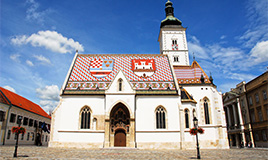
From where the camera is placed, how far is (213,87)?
101ft

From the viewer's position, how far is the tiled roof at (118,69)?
92.9 feet

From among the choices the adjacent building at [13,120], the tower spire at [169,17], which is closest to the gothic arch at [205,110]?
the tower spire at [169,17]

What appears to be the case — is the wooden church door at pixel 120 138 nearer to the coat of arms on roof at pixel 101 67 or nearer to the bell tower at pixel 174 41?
the coat of arms on roof at pixel 101 67

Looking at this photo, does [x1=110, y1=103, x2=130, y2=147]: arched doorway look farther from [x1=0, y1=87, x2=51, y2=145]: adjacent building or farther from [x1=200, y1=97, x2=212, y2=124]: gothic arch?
[x1=0, y1=87, x2=51, y2=145]: adjacent building

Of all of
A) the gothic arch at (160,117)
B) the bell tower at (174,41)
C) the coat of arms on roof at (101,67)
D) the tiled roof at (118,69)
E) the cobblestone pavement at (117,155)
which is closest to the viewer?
the cobblestone pavement at (117,155)

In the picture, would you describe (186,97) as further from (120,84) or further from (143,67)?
(120,84)

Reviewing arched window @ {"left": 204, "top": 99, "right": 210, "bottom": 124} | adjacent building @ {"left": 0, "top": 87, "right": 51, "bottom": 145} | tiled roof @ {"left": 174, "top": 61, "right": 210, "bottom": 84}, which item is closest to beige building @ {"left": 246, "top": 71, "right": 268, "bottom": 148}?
tiled roof @ {"left": 174, "top": 61, "right": 210, "bottom": 84}

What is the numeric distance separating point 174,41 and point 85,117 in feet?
85.8

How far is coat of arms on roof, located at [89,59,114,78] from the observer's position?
30.3 meters

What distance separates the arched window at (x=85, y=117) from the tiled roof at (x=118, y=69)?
9.76ft

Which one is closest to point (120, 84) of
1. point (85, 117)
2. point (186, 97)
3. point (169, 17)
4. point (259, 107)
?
point (85, 117)

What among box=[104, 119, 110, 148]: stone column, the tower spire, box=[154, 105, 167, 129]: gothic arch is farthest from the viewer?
the tower spire

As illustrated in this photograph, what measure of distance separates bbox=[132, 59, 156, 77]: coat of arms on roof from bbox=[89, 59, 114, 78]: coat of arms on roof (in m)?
3.77

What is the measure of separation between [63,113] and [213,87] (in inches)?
889
